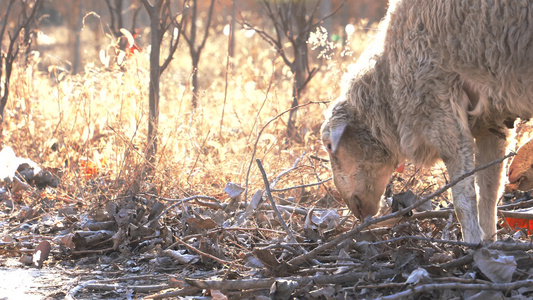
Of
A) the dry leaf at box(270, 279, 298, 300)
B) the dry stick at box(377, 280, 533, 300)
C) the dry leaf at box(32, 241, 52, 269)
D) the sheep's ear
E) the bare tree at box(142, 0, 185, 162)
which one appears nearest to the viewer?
the dry stick at box(377, 280, 533, 300)

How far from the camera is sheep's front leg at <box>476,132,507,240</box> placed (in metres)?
3.88

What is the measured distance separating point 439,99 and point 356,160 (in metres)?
0.81

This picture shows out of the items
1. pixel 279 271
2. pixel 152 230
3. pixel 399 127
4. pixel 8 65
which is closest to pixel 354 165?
pixel 399 127

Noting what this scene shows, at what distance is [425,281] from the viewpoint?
8.87 ft

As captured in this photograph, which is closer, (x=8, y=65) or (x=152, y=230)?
(x=152, y=230)

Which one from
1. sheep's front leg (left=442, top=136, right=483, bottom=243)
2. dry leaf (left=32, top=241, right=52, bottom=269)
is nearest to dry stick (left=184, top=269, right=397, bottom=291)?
sheep's front leg (left=442, top=136, right=483, bottom=243)

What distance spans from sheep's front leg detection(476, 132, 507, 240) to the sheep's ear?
865 millimetres

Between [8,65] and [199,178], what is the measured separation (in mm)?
2618

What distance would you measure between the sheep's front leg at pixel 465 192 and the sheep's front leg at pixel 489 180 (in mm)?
580

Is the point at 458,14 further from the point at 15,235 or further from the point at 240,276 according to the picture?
the point at 15,235

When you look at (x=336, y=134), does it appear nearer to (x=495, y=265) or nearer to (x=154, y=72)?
(x=495, y=265)

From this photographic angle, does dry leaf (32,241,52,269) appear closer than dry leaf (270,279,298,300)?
No

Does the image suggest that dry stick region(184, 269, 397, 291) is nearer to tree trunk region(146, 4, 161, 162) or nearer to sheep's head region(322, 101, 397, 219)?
sheep's head region(322, 101, 397, 219)

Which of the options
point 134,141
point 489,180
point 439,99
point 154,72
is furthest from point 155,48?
point 489,180
